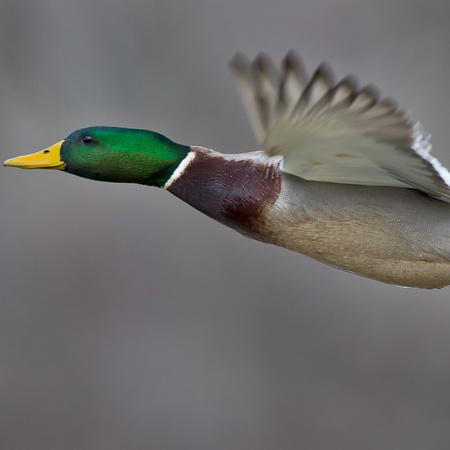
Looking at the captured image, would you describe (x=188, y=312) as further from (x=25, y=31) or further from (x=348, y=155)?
(x=348, y=155)

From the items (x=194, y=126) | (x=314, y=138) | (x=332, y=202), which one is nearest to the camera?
(x=314, y=138)

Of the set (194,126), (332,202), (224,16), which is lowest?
(332,202)

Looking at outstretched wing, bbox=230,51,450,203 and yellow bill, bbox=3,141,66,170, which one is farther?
yellow bill, bbox=3,141,66,170

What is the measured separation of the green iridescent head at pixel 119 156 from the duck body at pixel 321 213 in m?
0.03

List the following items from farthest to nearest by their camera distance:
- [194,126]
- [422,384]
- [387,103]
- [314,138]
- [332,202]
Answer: [422,384] < [194,126] < [332,202] < [314,138] < [387,103]

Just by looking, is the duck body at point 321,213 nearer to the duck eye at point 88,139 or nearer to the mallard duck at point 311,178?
the mallard duck at point 311,178

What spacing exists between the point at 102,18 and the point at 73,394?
1256mm

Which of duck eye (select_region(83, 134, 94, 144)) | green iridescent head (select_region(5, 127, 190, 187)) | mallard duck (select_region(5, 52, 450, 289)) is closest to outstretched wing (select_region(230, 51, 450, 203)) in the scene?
mallard duck (select_region(5, 52, 450, 289))

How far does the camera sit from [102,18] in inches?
92.4

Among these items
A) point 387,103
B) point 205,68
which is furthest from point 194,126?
point 387,103

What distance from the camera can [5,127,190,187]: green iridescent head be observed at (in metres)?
1.29

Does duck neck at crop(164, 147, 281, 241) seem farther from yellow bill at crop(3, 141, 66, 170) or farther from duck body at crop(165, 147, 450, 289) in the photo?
yellow bill at crop(3, 141, 66, 170)

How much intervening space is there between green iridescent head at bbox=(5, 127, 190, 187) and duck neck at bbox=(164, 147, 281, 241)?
27 mm

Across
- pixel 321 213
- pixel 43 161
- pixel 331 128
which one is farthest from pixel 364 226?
pixel 43 161
